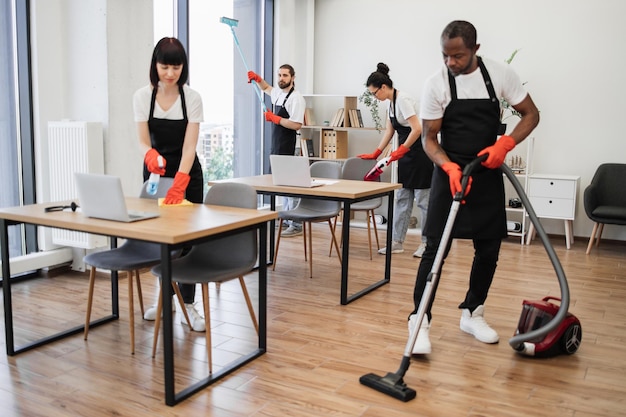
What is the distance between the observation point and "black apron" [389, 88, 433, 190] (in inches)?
197

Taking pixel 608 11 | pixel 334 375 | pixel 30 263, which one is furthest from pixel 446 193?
pixel 608 11

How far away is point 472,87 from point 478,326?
1.27 m

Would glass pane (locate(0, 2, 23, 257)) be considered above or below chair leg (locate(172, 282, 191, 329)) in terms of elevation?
above

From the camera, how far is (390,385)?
247 centimetres

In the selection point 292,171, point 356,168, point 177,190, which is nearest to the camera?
point 177,190

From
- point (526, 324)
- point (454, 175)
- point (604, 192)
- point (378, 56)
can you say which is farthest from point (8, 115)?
point (604, 192)

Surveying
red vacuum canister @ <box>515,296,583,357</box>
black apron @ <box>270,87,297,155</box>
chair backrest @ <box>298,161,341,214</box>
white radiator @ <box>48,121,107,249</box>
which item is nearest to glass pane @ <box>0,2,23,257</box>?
white radiator @ <box>48,121,107,249</box>

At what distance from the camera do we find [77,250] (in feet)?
14.4

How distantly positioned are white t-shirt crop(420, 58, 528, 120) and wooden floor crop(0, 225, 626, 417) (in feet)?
4.03

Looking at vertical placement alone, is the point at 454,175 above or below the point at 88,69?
below

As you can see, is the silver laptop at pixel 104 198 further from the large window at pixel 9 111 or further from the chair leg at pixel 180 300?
the large window at pixel 9 111

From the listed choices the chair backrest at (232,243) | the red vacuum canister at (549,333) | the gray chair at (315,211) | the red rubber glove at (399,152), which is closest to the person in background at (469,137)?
the red vacuum canister at (549,333)

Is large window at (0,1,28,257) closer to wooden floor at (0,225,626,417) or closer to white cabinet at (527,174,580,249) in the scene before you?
wooden floor at (0,225,626,417)

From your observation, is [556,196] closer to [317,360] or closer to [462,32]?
A: [462,32]
